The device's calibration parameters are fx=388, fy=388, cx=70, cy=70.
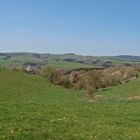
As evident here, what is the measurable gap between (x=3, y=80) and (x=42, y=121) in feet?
112

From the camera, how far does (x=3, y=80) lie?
53781mm

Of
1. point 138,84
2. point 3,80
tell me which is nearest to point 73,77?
point 138,84

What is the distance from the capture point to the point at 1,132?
16594mm

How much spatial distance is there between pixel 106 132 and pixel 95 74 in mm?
60542

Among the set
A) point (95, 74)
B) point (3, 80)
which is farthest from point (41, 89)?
point (95, 74)

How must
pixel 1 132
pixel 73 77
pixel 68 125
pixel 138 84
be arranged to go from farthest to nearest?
pixel 73 77 < pixel 138 84 < pixel 68 125 < pixel 1 132

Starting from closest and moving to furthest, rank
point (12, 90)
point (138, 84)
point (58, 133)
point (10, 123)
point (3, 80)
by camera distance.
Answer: point (58, 133) → point (10, 123) → point (12, 90) → point (3, 80) → point (138, 84)

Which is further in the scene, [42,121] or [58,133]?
[42,121]

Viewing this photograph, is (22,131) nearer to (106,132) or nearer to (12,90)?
(106,132)

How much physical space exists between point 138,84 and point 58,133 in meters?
44.5

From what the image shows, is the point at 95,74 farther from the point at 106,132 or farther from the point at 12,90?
the point at 106,132

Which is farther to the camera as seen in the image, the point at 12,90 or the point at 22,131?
the point at 12,90

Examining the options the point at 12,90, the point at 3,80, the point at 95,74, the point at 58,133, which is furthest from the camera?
the point at 95,74

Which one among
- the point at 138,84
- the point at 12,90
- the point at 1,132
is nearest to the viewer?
the point at 1,132
